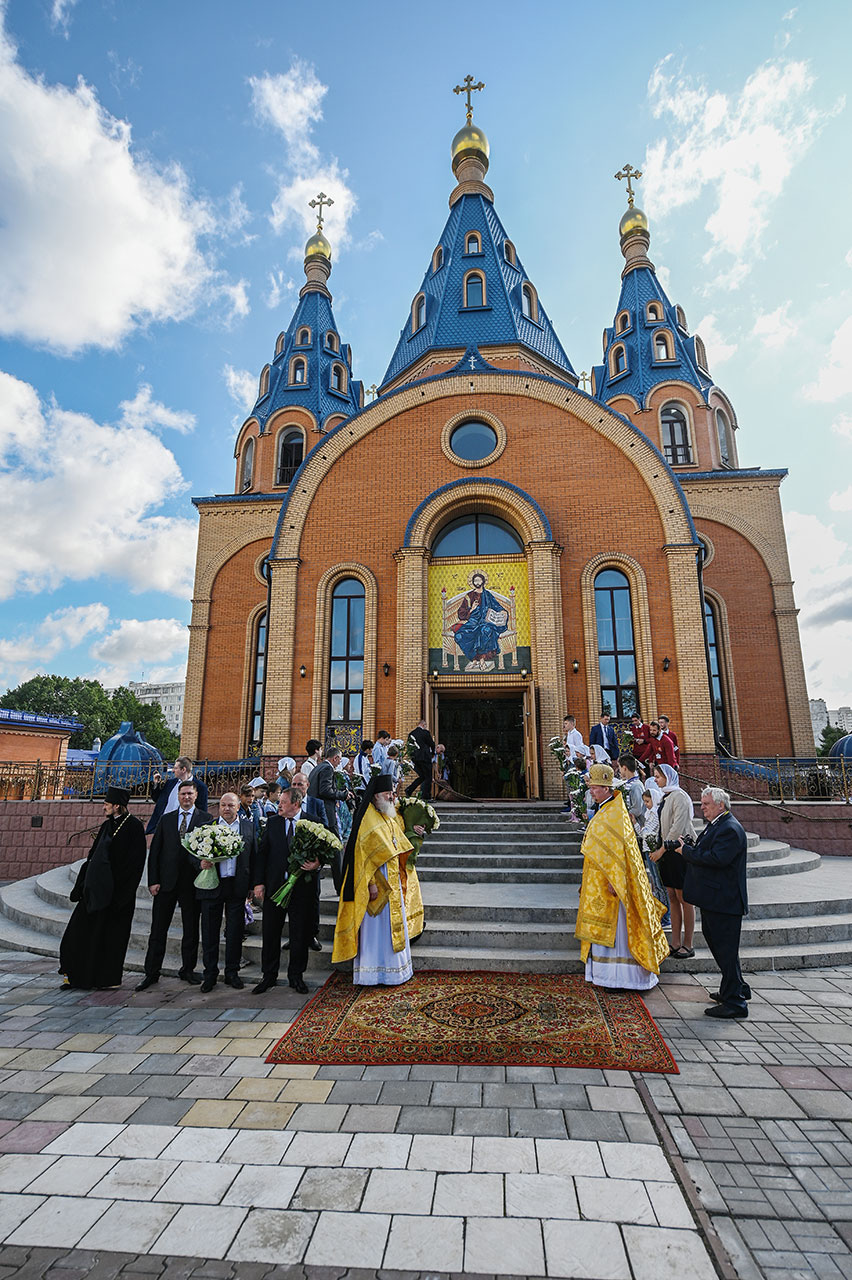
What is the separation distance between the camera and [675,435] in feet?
79.2

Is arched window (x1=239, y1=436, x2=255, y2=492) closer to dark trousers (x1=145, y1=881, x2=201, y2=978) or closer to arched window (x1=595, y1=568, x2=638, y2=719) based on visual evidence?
arched window (x1=595, y1=568, x2=638, y2=719)

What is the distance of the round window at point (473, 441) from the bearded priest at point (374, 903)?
39.3 feet

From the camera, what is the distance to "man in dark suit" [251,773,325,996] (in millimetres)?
5734

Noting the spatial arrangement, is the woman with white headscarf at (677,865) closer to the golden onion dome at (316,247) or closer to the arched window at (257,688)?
the arched window at (257,688)

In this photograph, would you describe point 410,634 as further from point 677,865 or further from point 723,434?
point 723,434

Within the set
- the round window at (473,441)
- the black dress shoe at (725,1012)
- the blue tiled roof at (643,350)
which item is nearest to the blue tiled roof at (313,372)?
the round window at (473,441)

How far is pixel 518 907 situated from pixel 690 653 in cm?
895

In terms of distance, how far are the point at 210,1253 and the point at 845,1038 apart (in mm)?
4297

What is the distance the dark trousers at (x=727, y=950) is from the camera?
5.17m

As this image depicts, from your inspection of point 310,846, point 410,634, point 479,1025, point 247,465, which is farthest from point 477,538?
point 247,465

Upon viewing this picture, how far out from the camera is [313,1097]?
3.83 metres

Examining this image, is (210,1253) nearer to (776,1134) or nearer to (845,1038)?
(776,1134)

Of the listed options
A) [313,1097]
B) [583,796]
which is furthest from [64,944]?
[583,796]

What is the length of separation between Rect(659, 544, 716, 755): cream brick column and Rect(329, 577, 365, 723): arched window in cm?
676
